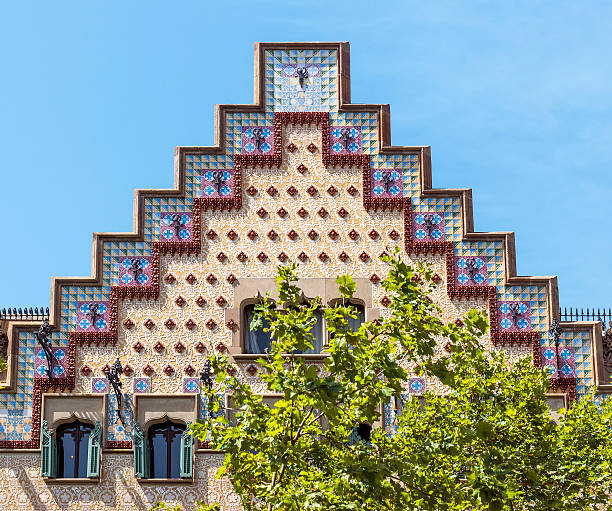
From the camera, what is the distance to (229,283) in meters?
33.0

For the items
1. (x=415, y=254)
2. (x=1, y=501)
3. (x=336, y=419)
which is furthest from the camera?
(x=415, y=254)

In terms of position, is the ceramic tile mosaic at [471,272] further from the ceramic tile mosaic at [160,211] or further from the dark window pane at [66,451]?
the dark window pane at [66,451]

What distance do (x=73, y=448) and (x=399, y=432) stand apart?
8166mm

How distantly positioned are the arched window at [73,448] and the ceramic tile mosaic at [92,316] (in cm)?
223

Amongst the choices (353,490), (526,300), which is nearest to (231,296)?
(526,300)

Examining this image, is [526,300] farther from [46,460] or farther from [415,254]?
[46,460]

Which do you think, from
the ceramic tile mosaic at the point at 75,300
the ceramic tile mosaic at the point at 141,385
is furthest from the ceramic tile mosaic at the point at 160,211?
the ceramic tile mosaic at the point at 141,385

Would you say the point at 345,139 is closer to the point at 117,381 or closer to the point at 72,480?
the point at 117,381

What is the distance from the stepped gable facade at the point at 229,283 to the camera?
31.6m

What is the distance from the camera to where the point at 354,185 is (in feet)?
111

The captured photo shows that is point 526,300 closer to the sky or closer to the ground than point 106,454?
closer to the sky

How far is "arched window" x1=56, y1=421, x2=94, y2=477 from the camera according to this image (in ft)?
104

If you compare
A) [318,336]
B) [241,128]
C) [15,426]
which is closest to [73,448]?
[15,426]

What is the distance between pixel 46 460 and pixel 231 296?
5.68 m
